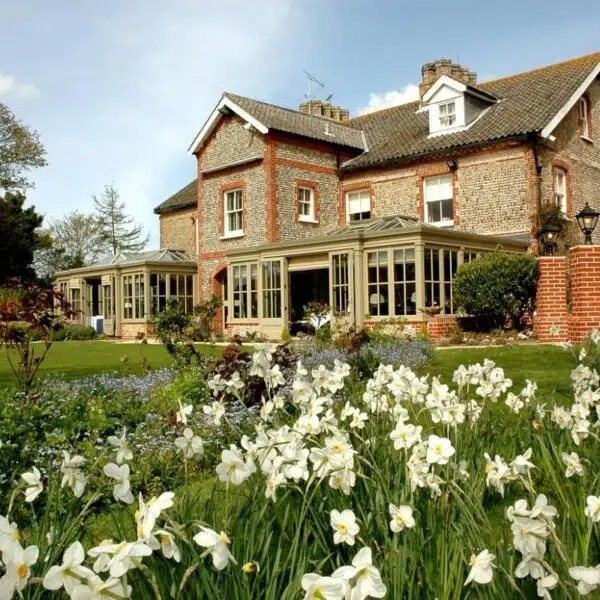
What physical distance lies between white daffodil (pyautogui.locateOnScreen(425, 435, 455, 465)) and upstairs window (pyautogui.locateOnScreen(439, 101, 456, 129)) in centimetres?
2103

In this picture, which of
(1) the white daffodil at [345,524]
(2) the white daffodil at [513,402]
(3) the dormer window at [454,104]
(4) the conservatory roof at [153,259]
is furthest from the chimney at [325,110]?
(1) the white daffodil at [345,524]

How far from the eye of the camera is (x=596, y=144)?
22.5 metres

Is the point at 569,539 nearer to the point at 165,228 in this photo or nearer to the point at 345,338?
the point at 345,338

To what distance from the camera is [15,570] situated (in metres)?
1.21

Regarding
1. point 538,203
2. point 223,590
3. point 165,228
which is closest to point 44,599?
point 223,590

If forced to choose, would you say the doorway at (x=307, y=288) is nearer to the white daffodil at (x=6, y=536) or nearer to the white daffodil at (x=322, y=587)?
the white daffodil at (x=6, y=536)

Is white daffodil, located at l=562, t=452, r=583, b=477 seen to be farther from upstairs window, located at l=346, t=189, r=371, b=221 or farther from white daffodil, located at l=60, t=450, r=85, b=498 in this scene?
upstairs window, located at l=346, t=189, r=371, b=221

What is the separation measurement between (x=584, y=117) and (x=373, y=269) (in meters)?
9.47

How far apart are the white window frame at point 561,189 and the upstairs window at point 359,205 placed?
6.03 metres

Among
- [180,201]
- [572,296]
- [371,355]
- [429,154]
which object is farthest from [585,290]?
[180,201]

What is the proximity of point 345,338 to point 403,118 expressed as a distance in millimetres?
17552

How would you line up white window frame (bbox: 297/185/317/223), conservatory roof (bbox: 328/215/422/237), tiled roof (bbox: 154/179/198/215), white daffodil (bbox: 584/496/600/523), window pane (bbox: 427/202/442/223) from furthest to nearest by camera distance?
tiled roof (bbox: 154/179/198/215) → white window frame (bbox: 297/185/317/223) → window pane (bbox: 427/202/442/223) → conservatory roof (bbox: 328/215/422/237) → white daffodil (bbox: 584/496/600/523)

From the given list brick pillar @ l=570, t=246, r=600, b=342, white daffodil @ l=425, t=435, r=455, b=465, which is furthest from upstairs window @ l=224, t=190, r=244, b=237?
white daffodil @ l=425, t=435, r=455, b=465

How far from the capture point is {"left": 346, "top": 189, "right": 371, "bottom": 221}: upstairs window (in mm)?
23219
